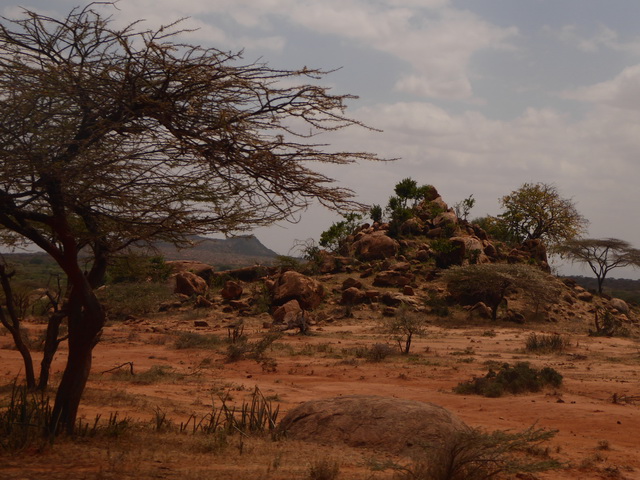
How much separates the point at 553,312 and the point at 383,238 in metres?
10.9

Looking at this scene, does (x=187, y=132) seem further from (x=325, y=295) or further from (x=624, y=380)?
(x=325, y=295)

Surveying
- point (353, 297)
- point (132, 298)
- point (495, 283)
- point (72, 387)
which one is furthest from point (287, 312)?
point (72, 387)

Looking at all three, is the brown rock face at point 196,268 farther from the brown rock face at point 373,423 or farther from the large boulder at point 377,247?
the brown rock face at point 373,423

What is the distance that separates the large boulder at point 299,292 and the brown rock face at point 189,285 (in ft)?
19.0

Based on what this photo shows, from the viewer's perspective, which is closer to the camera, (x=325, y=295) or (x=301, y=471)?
(x=301, y=471)

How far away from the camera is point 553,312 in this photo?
30.9 meters

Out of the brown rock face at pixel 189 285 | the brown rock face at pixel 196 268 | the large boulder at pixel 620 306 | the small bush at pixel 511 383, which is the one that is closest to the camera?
the small bush at pixel 511 383

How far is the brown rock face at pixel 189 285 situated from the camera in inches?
1291

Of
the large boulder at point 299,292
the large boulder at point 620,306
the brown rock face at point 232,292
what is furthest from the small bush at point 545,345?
the large boulder at point 620,306

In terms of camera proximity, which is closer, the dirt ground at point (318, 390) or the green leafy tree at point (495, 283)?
the dirt ground at point (318, 390)

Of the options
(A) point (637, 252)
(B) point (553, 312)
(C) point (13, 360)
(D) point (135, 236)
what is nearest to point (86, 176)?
(D) point (135, 236)

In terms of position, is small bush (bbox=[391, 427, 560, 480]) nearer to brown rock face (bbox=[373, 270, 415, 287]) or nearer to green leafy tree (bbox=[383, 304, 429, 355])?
green leafy tree (bbox=[383, 304, 429, 355])

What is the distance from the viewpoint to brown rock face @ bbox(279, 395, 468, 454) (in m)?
7.29

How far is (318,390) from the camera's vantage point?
41.9 ft
